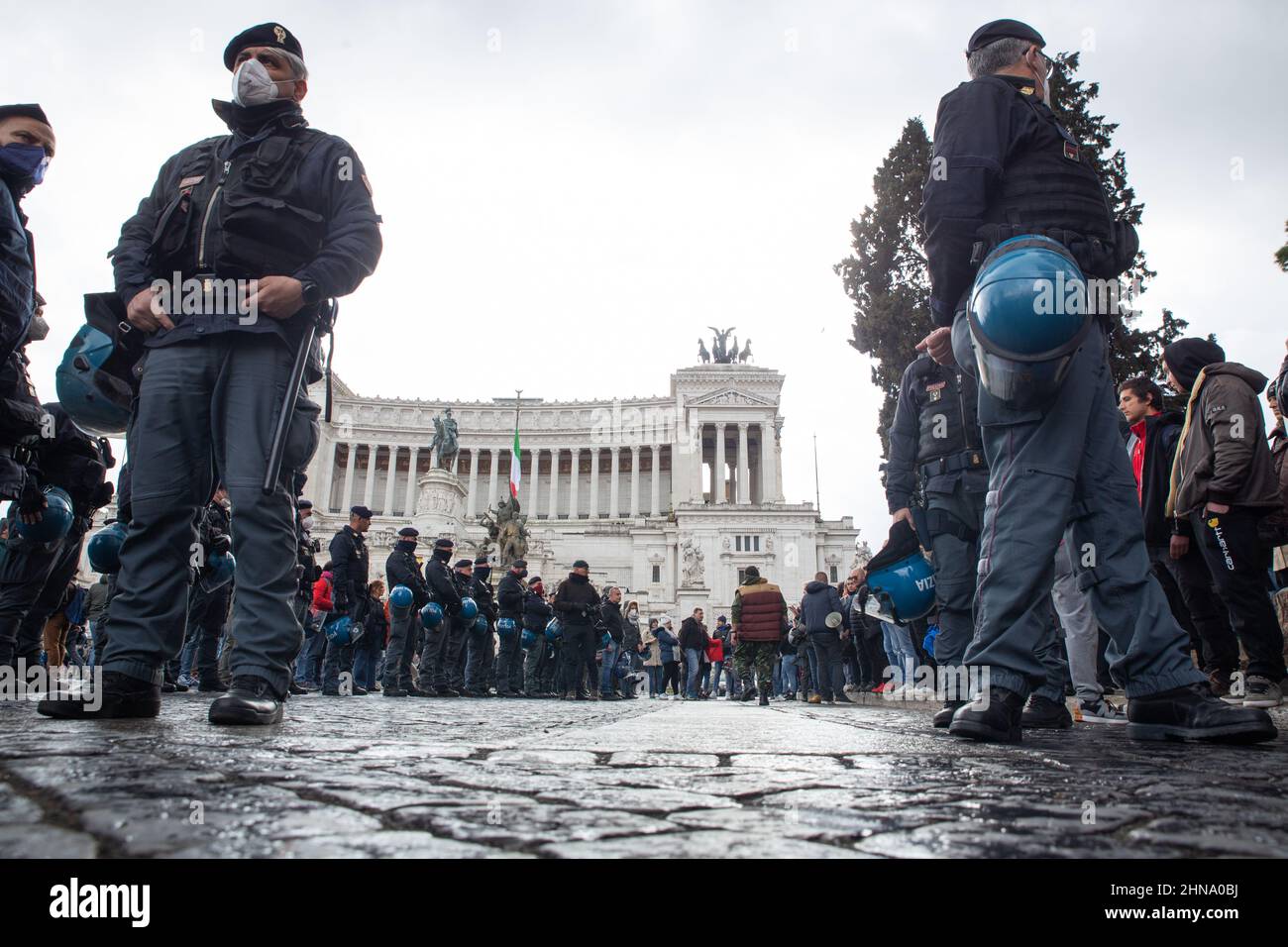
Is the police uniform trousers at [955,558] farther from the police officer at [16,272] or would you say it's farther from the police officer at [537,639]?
the police officer at [537,639]

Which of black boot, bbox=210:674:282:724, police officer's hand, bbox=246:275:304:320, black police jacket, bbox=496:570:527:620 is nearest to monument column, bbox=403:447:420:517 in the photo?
black police jacket, bbox=496:570:527:620

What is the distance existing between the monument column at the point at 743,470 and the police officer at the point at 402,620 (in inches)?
2060

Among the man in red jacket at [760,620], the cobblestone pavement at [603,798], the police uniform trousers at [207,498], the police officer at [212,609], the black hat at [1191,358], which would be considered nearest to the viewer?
the cobblestone pavement at [603,798]

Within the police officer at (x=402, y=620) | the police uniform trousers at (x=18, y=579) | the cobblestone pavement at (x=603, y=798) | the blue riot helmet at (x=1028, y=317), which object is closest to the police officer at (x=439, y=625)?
the police officer at (x=402, y=620)

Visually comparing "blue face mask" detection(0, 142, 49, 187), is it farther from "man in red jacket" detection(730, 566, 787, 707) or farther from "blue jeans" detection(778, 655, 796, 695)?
"blue jeans" detection(778, 655, 796, 695)

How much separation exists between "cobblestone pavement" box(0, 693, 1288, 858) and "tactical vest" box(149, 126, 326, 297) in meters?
1.69

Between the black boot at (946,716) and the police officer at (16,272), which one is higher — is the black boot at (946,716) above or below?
below

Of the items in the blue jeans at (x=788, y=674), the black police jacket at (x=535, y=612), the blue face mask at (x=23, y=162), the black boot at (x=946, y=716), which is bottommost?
the blue jeans at (x=788, y=674)

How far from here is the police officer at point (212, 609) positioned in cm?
709

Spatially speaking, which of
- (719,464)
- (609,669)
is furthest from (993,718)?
(719,464)
